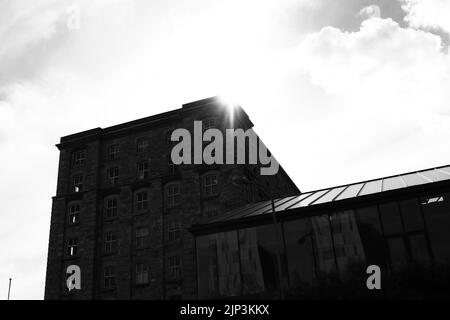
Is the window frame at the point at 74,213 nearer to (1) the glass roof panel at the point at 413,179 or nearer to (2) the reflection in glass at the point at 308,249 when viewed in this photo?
(2) the reflection in glass at the point at 308,249

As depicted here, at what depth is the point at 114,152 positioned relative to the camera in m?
48.3

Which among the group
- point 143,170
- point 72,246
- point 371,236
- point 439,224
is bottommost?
point 371,236

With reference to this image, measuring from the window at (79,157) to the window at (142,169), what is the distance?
680cm

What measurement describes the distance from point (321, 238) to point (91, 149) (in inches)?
1140

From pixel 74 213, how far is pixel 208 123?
52.0 ft

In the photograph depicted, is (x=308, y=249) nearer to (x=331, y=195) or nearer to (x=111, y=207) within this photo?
(x=331, y=195)

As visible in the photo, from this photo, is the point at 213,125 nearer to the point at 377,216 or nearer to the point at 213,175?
the point at 213,175

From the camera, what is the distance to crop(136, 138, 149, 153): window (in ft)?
154

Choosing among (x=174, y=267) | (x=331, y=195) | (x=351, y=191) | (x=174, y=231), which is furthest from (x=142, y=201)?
(x=351, y=191)

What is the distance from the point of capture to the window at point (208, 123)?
44250 millimetres

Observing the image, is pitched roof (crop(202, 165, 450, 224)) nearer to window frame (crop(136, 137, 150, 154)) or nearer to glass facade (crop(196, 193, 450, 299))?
glass facade (crop(196, 193, 450, 299))

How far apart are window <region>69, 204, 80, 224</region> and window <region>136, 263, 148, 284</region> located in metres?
8.93

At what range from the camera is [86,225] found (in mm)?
45250
